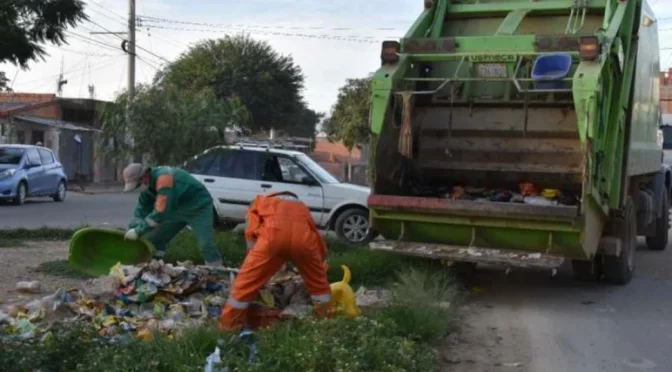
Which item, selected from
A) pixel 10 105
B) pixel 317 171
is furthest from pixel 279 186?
pixel 10 105

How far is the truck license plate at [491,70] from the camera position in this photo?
31.1ft

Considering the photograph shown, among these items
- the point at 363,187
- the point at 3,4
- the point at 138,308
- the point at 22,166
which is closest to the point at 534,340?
the point at 138,308

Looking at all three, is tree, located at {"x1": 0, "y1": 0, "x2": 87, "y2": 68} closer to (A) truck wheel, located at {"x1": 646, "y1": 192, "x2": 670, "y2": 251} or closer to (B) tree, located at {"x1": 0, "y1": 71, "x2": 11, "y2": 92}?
(B) tree, located at {"x1": 0, "y1": 71, "x2": 11, "y2": 92}

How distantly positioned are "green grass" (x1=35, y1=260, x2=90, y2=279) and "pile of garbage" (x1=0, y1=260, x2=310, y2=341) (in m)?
1.75

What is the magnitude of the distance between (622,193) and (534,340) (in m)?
2.81

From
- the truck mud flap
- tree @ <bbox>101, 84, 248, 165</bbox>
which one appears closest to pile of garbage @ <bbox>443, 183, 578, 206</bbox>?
the truck mud flap

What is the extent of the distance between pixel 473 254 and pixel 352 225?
14.7 feet

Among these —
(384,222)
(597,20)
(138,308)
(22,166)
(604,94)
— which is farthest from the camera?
(22,166)

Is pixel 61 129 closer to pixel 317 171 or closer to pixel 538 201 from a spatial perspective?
pixel 317 171

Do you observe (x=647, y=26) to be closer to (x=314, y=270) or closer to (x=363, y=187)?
(x=363, y=187)

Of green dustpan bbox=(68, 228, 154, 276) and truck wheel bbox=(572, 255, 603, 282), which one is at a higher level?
green dustpan bbox=(68, 228, 154, 276)

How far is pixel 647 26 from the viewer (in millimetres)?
10516

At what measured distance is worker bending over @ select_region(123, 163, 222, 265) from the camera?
8.42 m

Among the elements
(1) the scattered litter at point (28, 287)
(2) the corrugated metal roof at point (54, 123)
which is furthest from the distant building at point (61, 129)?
(1) the scattered litter at point (28, 287)
